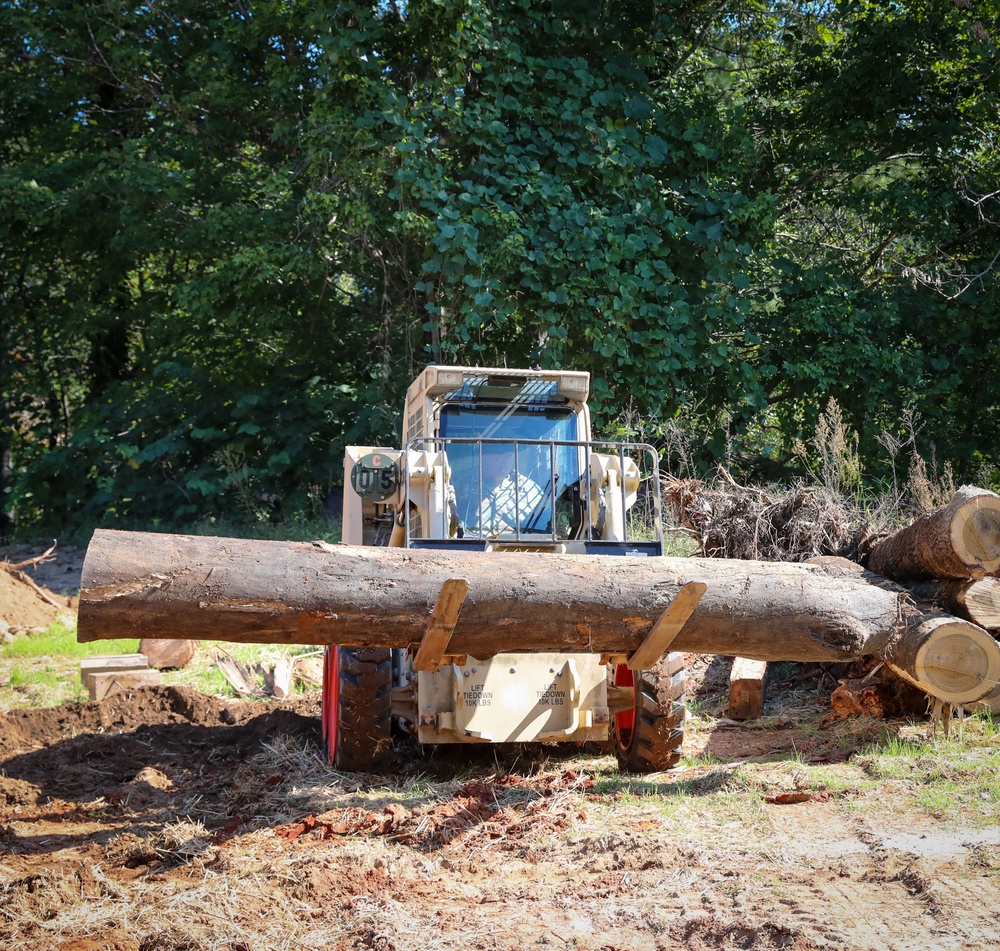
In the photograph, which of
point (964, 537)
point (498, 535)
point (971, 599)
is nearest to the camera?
point (964, 537)

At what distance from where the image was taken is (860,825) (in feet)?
16.9

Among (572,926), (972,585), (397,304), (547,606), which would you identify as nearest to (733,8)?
(397,304)

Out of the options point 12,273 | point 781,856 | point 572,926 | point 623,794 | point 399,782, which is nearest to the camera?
point 572,926

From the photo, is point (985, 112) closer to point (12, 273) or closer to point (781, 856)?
point (781, 856)

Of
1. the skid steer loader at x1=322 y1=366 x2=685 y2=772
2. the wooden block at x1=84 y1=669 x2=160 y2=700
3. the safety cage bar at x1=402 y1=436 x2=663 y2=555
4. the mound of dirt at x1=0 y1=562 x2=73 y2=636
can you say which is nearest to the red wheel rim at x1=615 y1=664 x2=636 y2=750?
the skid steer loader at x1=322 y1=366 x2=685 y2=772

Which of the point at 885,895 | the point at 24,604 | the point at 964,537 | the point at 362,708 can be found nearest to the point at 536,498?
the point at 362,708

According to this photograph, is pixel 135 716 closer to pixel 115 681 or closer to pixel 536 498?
pixel 115 681

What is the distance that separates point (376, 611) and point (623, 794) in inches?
80.6

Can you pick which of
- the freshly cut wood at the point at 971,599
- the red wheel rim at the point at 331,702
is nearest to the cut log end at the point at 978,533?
the freshly cut wood at the point at 971,599

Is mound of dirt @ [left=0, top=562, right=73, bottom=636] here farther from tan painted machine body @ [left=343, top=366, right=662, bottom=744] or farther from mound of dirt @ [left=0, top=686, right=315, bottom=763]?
tan painted machine body @ [left=343, top=366, right=662, bottom=744]

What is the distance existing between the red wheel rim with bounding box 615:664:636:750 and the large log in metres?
1.37

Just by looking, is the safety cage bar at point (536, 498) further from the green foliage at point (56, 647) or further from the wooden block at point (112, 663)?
the green foliage at point (56, 647)

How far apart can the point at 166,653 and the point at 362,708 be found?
16.8 ft

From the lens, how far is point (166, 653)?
10859mm
